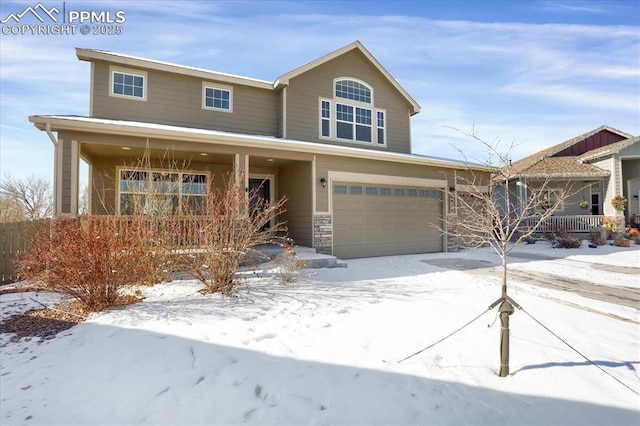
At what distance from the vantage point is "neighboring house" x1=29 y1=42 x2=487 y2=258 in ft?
27.8

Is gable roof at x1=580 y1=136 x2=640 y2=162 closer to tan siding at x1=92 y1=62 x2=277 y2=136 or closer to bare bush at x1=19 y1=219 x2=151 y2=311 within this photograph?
tan siding at x1=92 y1=62 x2=277 y2=136

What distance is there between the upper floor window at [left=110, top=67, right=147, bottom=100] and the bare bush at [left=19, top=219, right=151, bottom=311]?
6559 mm

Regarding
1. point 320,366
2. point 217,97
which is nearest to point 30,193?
point 217,97

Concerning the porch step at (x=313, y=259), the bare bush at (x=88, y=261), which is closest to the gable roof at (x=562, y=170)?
the porch step at (x=313, y=259)

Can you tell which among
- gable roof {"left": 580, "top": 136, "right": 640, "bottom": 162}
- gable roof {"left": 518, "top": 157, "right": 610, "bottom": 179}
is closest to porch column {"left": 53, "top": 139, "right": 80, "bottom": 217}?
gable roof {"left": 518, "top": 157, "right": 610, "bottom": 179}

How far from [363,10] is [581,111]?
1036 centimetres

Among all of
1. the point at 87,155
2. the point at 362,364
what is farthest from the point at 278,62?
the point at 362,364

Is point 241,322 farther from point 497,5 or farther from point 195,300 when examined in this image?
point 497,5

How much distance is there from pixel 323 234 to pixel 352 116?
215 inches

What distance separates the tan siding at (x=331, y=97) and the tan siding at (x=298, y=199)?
61.3 inches

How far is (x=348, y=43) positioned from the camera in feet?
40.5

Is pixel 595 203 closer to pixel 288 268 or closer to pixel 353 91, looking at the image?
pixel 353 91

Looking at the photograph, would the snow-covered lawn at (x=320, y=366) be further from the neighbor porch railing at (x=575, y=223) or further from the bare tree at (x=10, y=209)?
the bare tree at (x=10, y=209)

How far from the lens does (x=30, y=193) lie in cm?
2159
